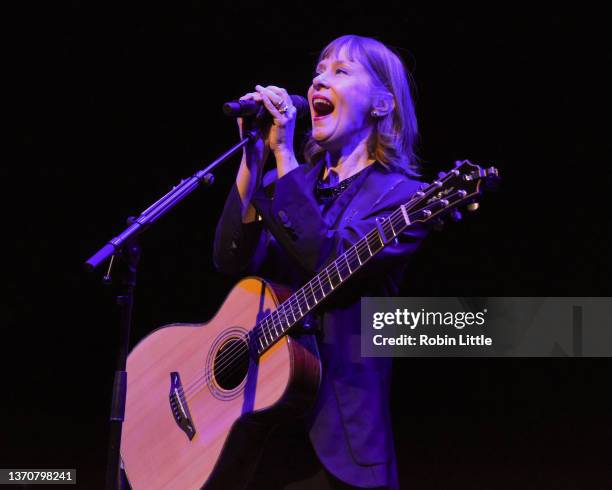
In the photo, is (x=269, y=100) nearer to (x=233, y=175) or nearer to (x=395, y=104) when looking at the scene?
(x=395, y=104)

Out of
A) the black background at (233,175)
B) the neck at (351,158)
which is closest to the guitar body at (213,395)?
the neck at (351,158)

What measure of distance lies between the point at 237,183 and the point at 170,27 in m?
1.64

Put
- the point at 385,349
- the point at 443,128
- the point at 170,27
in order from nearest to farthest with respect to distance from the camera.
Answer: the point at 385,349 < the point at 443,128 < the point at 170,27

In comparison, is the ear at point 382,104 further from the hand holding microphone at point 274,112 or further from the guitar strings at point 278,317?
the guitar strings at point 278,317

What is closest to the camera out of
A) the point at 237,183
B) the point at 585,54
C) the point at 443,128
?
the point at 237,183

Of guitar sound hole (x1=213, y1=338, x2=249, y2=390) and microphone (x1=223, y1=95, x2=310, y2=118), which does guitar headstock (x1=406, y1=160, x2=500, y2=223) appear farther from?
guitar sound hole (x1=213, y1=338, x2=249, y2=390)

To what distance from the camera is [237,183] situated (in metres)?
2.19

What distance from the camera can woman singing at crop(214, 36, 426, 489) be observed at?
1.80 m

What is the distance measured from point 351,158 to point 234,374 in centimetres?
71

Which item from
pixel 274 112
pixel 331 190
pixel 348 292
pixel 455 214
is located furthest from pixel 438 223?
pixel 274 112

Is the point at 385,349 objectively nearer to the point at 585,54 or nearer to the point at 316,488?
the point at 316,488

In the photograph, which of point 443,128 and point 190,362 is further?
point 443,128

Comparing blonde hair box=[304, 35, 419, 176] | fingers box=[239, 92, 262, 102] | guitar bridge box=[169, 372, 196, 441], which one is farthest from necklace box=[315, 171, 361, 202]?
guitar bridge box=[169, 372, 196, 441]

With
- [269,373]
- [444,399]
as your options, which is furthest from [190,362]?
[444,399]
